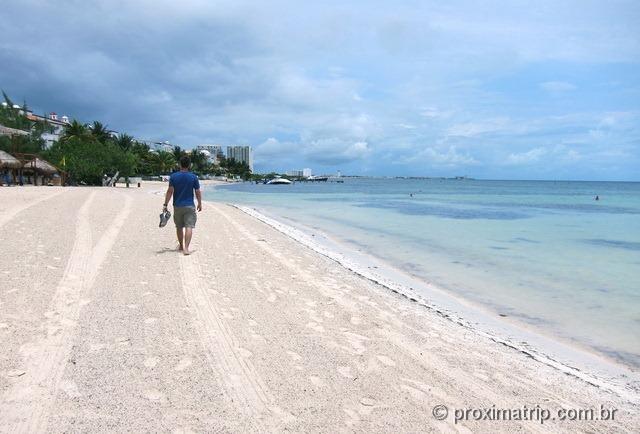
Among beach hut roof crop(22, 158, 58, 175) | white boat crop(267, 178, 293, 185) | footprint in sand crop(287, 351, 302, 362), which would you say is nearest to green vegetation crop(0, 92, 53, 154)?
beach hut roof crop(22, 158, 58, 175)

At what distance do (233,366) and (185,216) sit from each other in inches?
195

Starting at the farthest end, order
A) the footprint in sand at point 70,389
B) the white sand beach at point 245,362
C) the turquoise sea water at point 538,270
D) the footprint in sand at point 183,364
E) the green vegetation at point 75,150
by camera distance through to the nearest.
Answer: the green vegetation at point 75,150, the turquoise sea water at point 538,270, the footprint in sand at point 183,364, the footprint in sand at point 70,389, the white sand beach at point 245,362

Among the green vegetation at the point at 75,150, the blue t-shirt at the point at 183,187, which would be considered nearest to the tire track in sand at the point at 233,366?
the blue t-shirt at the point at 183,187

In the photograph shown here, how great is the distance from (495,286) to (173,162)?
274ft

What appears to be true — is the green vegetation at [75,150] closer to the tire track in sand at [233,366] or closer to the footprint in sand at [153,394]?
the tire track in sand at [233,366]

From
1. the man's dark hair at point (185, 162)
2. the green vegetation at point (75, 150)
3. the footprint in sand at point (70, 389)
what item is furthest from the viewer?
the green vegetation at point (75, 150)

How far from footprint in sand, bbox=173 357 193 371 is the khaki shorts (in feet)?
15.3

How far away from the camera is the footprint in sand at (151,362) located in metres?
3.33

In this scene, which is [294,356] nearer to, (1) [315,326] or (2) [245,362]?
(2) [245,362]

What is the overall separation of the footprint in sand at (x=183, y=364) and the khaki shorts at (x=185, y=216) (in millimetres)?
4652

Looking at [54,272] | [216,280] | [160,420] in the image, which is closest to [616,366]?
[160,420]

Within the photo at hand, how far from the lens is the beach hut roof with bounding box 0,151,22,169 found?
97.9 ft

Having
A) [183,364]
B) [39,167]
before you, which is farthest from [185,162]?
[39,167]

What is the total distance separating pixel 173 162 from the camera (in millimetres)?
84000
